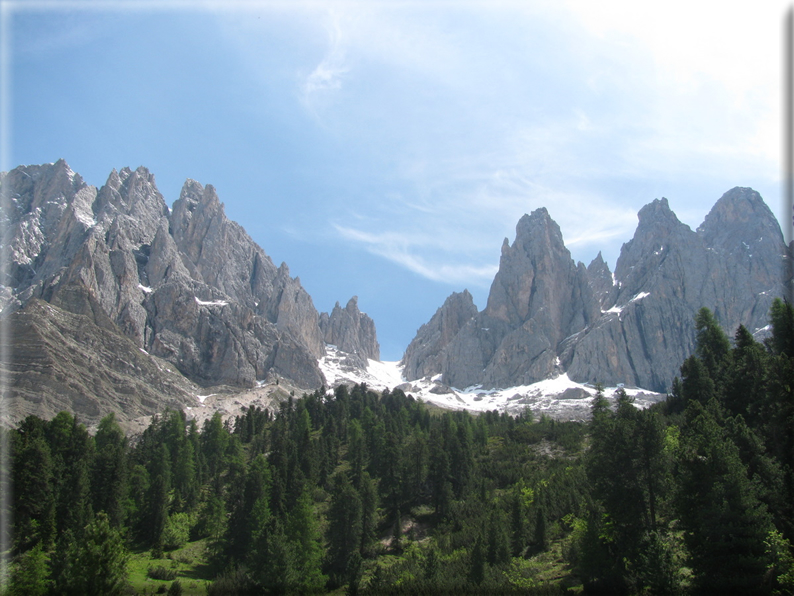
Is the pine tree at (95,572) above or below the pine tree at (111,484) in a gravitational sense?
below

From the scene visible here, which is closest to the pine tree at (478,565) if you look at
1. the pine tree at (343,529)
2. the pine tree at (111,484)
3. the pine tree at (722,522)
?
the pine tree at (343,529)

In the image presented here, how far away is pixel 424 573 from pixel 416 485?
94.9 ft

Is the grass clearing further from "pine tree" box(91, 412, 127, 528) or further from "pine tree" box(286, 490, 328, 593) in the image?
"pine tree" box(286, 490, 328, 593)

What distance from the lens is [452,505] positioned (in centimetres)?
6975

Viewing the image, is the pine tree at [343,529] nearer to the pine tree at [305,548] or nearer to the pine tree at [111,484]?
the pine tree at [305,548]

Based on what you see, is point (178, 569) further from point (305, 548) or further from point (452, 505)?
point (452, 505)

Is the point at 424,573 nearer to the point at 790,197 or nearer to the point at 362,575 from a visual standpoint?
the point at 362,575

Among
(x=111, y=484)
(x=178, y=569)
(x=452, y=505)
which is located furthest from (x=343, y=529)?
(x=111, y=484)

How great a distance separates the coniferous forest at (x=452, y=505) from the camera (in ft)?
113

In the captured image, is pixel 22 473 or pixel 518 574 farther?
pixel 22 473

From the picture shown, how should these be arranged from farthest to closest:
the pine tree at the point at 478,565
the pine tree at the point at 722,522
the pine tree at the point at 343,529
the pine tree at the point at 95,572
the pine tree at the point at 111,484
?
1. the pine tree at the point at 111,484
2. the pine tree at the point at 343,529
3. the pine tree at the point at 478,565
4. the pine tree at the point at 95,572
5. the pine tree at the point at 722,522

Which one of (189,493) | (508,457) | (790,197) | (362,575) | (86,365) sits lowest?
(362,575)

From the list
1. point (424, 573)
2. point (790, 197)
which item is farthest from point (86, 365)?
point (790, 197)

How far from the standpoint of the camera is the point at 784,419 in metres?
35.6
